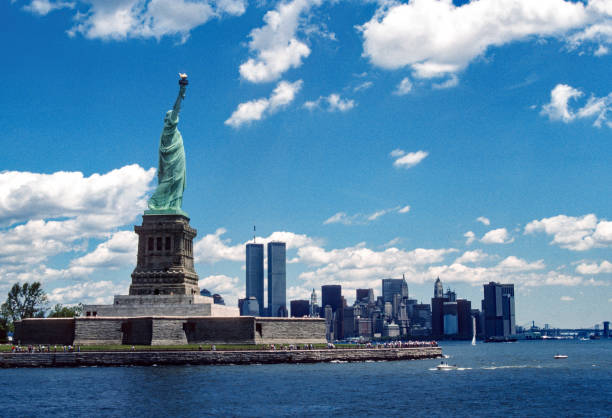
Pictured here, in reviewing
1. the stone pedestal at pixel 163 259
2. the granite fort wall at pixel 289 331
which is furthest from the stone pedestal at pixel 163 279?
the granite fort wall at pixel 289 331

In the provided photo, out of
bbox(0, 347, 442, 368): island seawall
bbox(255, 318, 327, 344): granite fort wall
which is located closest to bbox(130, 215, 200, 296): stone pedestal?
bbox(255, 318, 327, 344): granite fort wall

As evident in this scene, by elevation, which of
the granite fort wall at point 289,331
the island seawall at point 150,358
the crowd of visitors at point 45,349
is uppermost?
the granite fort wall at point 289,331

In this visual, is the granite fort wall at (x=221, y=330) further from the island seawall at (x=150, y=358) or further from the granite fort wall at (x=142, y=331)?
the island seawall at (x=150, y=358)

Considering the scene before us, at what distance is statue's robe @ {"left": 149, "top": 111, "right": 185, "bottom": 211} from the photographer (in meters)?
94.1

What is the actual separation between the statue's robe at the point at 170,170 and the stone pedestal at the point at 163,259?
8.28ft

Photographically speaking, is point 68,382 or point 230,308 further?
point 230,308

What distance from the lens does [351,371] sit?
74.2 m

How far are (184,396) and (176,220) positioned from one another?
40526mm

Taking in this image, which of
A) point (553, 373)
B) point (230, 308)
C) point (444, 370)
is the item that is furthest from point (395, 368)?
point (230, 308)

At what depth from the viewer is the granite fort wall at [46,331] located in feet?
275

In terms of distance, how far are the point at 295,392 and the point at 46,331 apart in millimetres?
39484

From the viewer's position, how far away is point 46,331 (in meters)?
84.4

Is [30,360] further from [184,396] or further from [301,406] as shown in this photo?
[301,406]

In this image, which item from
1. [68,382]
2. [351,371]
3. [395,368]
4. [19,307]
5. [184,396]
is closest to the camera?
[184,396]
